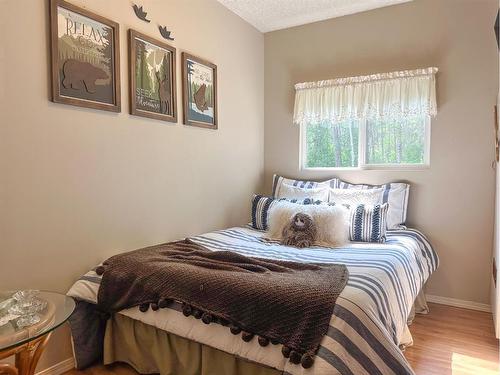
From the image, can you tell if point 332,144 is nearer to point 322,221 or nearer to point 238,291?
point 322,221

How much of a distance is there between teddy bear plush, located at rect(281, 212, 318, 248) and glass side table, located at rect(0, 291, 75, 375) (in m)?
1.45

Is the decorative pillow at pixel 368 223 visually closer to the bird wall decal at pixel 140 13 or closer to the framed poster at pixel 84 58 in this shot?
the framed poster at pixel 84 58

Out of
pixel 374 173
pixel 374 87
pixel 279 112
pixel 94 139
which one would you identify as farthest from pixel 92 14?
pixel 374 173

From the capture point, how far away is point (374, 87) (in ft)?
10.0

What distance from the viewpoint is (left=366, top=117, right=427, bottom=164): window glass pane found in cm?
301

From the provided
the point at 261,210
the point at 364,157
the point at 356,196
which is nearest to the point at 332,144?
the point at 364,157

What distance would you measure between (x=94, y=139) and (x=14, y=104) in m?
0.45

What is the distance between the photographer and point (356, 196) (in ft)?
9.74

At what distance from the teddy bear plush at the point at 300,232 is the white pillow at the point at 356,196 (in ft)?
1.54

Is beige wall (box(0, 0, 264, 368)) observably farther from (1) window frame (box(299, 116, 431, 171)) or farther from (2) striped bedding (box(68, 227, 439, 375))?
(1) window frame (box(299, 116, 431, 171))

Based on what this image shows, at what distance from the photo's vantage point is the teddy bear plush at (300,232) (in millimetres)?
2488

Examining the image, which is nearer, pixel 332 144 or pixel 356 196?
pixel 356 196

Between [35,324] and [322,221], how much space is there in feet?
6.02

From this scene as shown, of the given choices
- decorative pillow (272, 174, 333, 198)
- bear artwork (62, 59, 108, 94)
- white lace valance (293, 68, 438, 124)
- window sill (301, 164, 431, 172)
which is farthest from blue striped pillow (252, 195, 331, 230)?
bear artwork (62, 59, 108, 94)
